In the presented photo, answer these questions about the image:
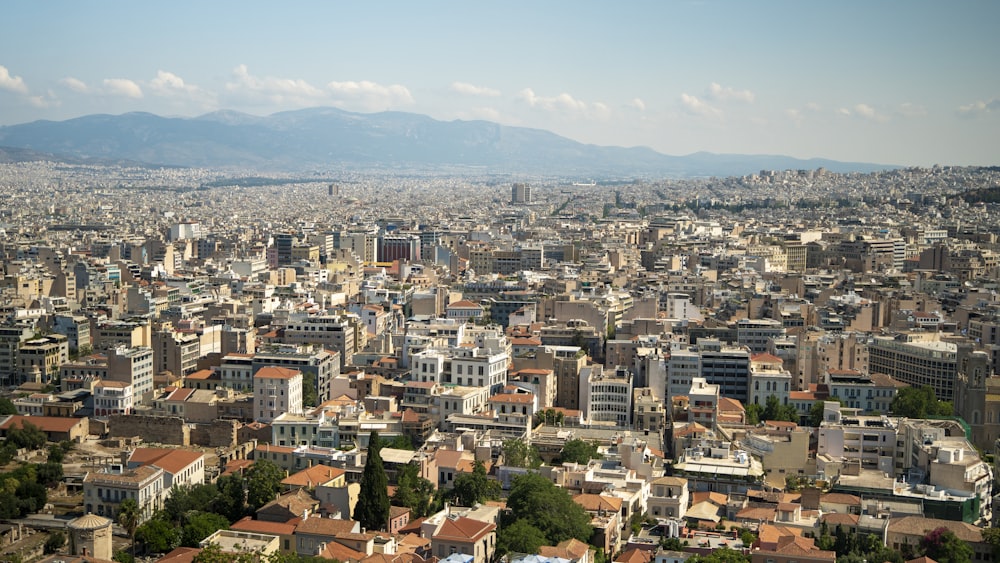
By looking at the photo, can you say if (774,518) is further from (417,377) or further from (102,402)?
(102,402)

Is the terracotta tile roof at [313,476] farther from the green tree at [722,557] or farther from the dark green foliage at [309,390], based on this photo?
the green tree at [722,557]

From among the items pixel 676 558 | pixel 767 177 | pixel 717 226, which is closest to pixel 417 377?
pixel 676 558

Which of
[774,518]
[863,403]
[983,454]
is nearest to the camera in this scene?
[774,518]

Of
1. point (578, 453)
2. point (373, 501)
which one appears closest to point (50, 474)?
point (373, 501)

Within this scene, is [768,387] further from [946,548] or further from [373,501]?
[373,501]

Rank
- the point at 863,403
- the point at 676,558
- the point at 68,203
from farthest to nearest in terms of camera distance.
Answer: the point at 68,203, the point at 863,403, the point at 676,558

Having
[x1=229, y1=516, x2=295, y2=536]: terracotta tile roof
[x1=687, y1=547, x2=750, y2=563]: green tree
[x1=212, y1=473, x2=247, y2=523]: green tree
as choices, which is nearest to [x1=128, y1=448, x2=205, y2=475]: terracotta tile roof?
[x1=212, y1=473, x2=247, y2=523]: green tree
